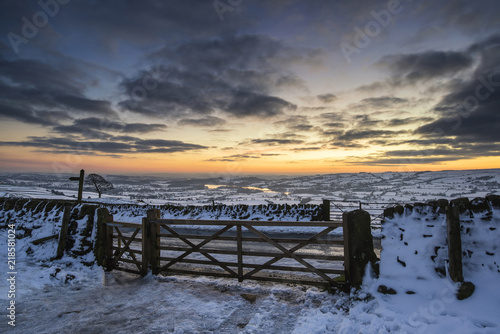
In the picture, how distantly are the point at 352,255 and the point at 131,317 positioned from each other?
5.17 m

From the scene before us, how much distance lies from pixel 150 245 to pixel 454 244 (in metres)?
7.86

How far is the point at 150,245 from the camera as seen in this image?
8.34 meters

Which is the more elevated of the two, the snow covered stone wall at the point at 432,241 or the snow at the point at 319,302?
the snow covered stone wall at the point at 432,241

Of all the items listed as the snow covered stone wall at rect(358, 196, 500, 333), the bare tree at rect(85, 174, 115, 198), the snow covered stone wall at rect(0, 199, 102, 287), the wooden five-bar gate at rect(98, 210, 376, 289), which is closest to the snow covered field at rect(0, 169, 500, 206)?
the bare tree at rect(85, 174, 115, 198)

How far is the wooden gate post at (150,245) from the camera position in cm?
829

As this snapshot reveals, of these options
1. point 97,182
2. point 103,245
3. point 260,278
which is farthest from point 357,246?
point 97,182

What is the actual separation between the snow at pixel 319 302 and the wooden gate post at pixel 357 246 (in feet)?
0.81

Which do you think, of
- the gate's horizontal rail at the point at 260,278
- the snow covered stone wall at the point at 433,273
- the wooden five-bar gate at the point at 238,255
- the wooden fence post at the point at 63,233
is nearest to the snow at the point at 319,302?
the snow covered stone wall at the point at 433,273

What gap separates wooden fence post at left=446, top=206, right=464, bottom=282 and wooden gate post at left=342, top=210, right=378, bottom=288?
1.55 metres

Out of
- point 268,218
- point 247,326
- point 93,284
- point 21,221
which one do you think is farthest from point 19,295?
point 268,218

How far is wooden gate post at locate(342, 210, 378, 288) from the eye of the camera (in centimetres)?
637

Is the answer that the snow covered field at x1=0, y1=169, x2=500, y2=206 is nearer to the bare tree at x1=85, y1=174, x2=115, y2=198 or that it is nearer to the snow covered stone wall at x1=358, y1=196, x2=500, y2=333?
the bare tree at x1=85, y1=174, x2=115, y2=198

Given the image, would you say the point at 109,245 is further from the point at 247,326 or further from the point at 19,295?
the point at 247,326

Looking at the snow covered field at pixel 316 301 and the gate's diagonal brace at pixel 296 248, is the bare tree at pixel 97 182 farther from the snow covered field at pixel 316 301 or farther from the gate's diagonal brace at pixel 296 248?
the gate's diagonal brace at pixel 296 248
